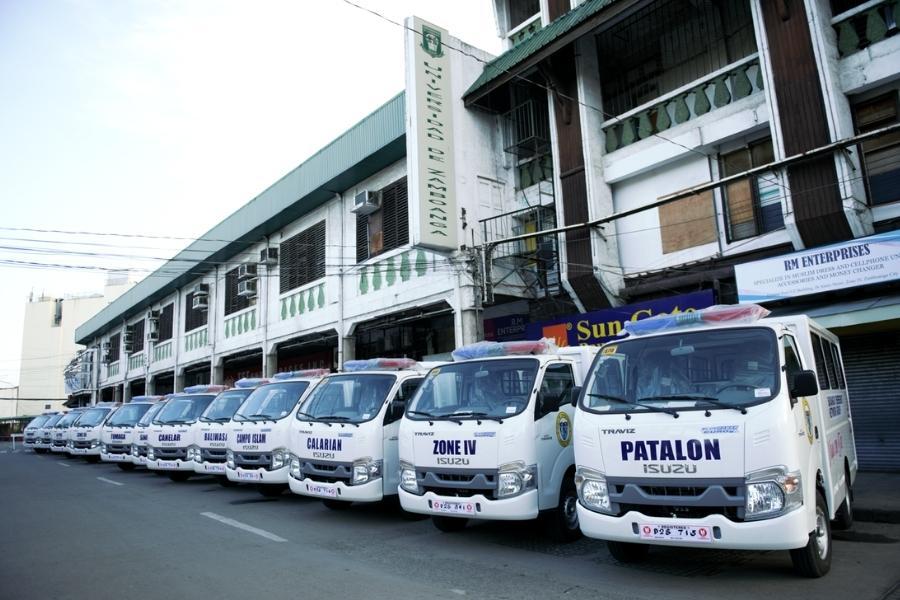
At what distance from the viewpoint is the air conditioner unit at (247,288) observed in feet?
84.1

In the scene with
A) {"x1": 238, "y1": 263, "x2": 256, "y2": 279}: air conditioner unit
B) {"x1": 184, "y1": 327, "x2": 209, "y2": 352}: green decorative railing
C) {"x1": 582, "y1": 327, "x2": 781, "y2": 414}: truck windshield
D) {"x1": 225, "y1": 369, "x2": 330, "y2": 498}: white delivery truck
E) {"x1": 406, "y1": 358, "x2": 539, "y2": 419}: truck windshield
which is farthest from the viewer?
{"x1": 184, "y1": 327, "x2": 209, "y2": 352}: green decorative railing

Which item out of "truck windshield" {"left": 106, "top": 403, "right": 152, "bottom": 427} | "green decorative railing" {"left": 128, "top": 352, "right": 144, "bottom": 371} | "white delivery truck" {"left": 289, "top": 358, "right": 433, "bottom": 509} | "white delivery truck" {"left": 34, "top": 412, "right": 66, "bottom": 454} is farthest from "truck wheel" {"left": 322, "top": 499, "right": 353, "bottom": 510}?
"green decorative railing" {"left": 128, "top": 352, "right": 144, "bottom": 371}

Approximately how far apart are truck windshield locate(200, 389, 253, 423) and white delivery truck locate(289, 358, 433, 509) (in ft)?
11.2

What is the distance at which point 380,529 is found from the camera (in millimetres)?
8258

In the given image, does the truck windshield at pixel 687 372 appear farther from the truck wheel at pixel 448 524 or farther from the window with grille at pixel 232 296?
the window with grille at pixel 232 296

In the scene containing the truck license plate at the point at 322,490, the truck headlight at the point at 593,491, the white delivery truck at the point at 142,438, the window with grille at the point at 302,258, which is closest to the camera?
the truck headlight at the point at 593,491

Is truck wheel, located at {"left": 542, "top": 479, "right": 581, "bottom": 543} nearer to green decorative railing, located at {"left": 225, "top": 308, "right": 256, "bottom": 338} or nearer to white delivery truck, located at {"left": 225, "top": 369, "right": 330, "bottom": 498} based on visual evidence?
white delivery truck, located at {"left": 225, "top": 369, "right": 330, "bottom": 498}

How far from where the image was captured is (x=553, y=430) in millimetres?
7289

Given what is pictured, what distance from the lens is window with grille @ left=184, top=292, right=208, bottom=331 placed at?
3225 cm

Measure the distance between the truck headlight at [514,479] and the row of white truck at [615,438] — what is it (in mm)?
20

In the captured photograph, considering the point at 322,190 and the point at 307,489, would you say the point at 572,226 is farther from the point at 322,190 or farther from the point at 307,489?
the point at 322,190

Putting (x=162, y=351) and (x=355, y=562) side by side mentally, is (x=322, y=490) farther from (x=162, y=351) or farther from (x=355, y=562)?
(x=162, y=351)

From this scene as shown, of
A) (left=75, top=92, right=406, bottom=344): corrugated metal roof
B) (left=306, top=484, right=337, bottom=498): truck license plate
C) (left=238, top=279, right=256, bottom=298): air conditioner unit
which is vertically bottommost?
(left=306, top=484, right=337, bottom=498): truck license plate

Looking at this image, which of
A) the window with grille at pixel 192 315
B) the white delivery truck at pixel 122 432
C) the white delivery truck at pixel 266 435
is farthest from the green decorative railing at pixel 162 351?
the white delivery truck at pixel 266 435
